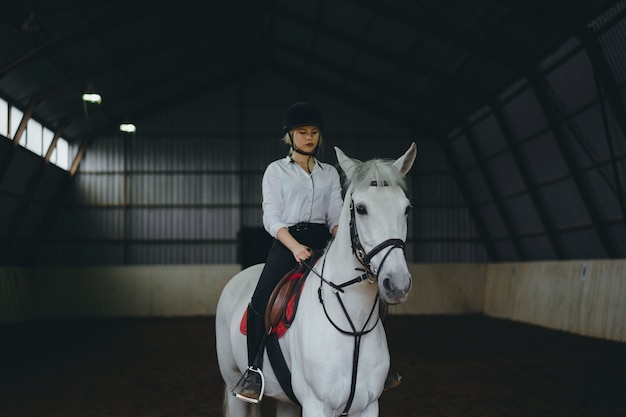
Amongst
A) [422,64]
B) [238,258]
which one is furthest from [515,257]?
[238,258]

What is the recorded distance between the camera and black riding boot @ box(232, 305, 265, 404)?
3910mm

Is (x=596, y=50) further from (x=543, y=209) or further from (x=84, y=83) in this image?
(x=84, y=83)

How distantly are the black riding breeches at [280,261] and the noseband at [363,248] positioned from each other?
2.28 ft

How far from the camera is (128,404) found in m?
8.01

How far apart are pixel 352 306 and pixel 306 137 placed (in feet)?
3.82

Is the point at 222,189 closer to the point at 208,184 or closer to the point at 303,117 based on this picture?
the point at 208,184

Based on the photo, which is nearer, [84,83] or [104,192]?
[84,83]

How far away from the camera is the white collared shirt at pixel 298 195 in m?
4.07

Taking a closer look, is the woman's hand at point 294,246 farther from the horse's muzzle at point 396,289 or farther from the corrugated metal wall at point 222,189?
the corrugated metal wall at point 222,189

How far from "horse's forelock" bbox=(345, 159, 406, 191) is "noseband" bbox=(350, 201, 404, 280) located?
13 centimetres

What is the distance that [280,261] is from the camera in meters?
4.11

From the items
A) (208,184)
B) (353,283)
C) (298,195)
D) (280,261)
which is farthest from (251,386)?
(208,184)

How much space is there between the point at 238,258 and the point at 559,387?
15.8 m

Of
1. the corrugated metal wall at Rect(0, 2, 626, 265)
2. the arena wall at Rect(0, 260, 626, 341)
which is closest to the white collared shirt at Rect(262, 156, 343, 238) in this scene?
the arena wall at Rect(0, 260, 626, 341)
